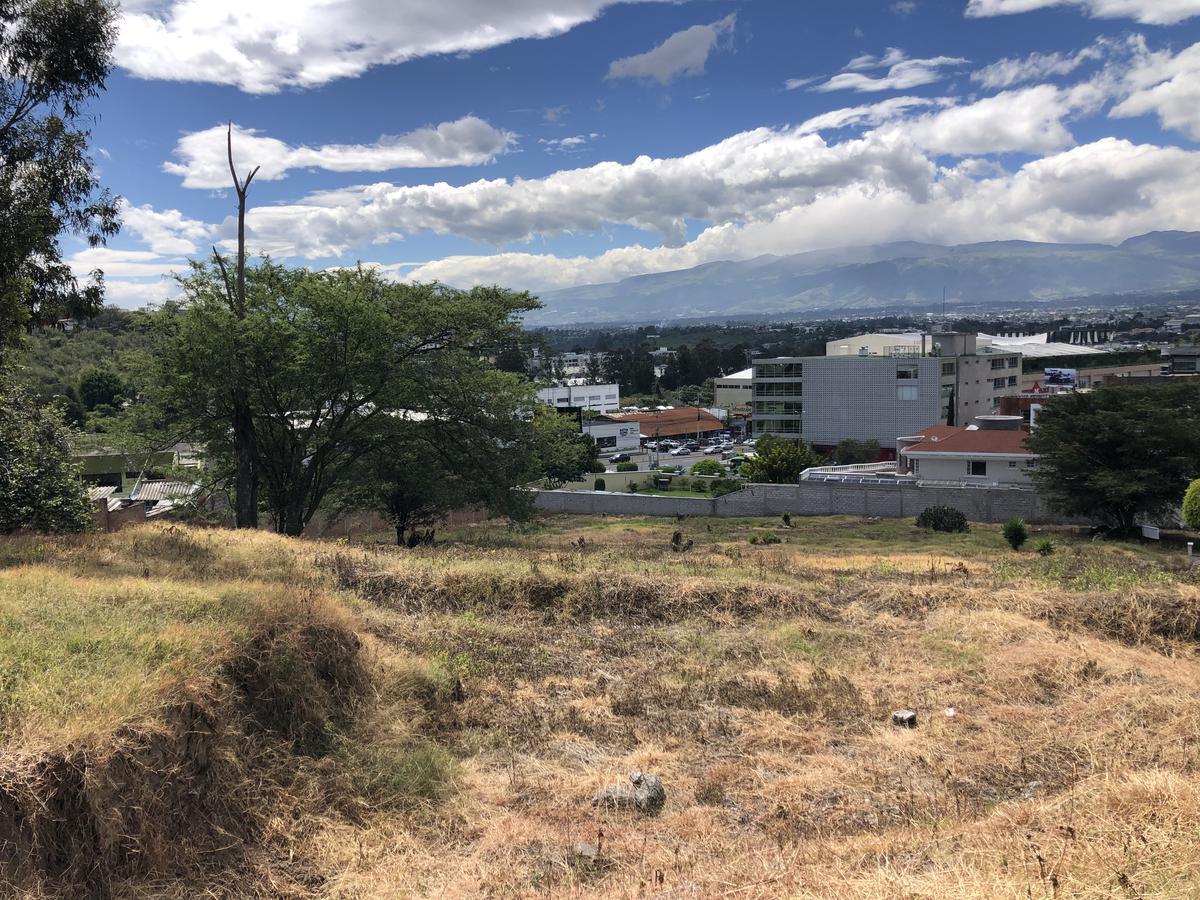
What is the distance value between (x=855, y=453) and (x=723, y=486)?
1962cm

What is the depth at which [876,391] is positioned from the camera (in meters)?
69.1

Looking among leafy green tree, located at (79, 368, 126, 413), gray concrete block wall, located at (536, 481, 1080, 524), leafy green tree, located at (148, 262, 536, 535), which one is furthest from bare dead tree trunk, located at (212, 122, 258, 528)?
leafy green tree, located at (79, 368, 126, 413)

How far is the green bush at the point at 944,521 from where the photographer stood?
35.7 m

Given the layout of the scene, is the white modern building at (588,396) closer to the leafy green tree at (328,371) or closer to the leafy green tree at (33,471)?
the leafy green tree at (328,371)

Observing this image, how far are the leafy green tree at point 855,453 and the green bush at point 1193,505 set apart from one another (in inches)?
1397

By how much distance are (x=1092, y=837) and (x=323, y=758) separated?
5870 mm

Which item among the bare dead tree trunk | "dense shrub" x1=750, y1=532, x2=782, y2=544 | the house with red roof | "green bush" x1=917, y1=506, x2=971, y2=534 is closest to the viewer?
the bare dead tree trunk

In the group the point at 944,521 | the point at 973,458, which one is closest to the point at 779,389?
the point at 973,458

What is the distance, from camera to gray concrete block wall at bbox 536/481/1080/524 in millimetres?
39312

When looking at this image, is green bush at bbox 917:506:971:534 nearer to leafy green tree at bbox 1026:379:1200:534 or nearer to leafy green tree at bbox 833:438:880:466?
leafy green tree at bbox 1026:379:1200:534

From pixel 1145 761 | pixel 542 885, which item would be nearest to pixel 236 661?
pixel 542 885

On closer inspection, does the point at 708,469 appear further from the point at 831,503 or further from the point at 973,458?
the point at 973,458

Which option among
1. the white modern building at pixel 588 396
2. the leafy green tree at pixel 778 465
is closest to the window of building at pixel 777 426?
the leafy green tree at pixel 778 465

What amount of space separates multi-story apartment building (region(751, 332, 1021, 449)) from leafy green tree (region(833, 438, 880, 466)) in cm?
294
